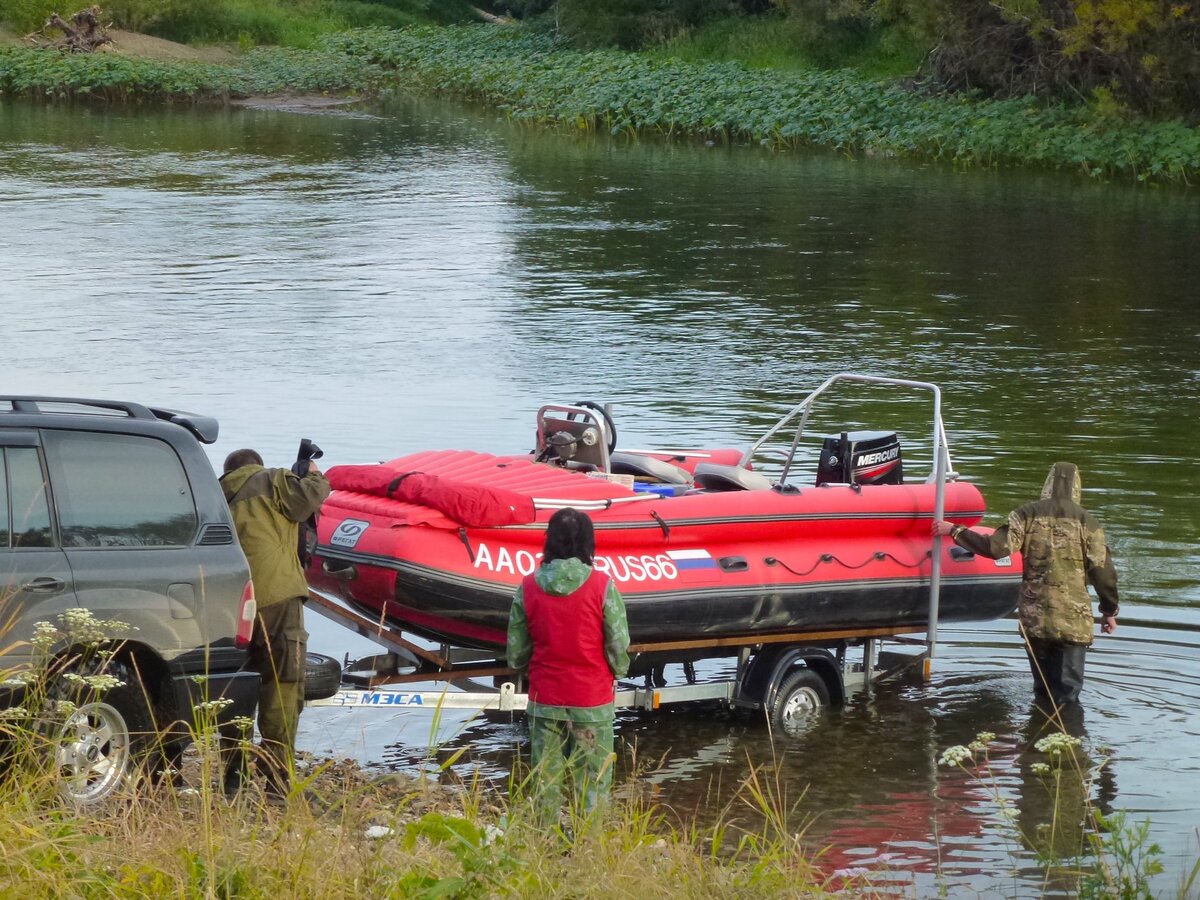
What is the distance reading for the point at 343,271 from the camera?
25.4 m

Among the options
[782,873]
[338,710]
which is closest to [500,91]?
[338,710]

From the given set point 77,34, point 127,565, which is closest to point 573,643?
point 127,565

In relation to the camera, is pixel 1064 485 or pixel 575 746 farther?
pixel 1064 485

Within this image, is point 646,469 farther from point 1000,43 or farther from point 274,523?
point 1000,43

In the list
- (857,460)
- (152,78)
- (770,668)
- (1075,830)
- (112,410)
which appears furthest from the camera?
(152,78)

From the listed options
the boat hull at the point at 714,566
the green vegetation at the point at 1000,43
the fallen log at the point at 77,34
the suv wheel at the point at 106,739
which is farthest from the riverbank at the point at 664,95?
the suv wheel at the point at 106,739

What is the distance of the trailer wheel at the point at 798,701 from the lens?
896cm

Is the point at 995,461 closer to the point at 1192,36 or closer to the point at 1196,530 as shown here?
the point at 1196,530

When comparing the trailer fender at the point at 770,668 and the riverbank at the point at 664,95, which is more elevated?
the riverbank at the point at 664,95

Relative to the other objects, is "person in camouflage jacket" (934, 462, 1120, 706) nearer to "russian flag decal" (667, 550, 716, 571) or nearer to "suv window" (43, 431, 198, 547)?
"russian flag decal" (667, 550, 716, 571)

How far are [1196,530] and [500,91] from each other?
45456mm

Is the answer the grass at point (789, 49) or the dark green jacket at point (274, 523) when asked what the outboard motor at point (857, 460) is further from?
the grass at point (789, 49)

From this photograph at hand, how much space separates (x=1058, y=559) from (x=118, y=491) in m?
4.75

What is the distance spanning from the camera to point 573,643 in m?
6.91
